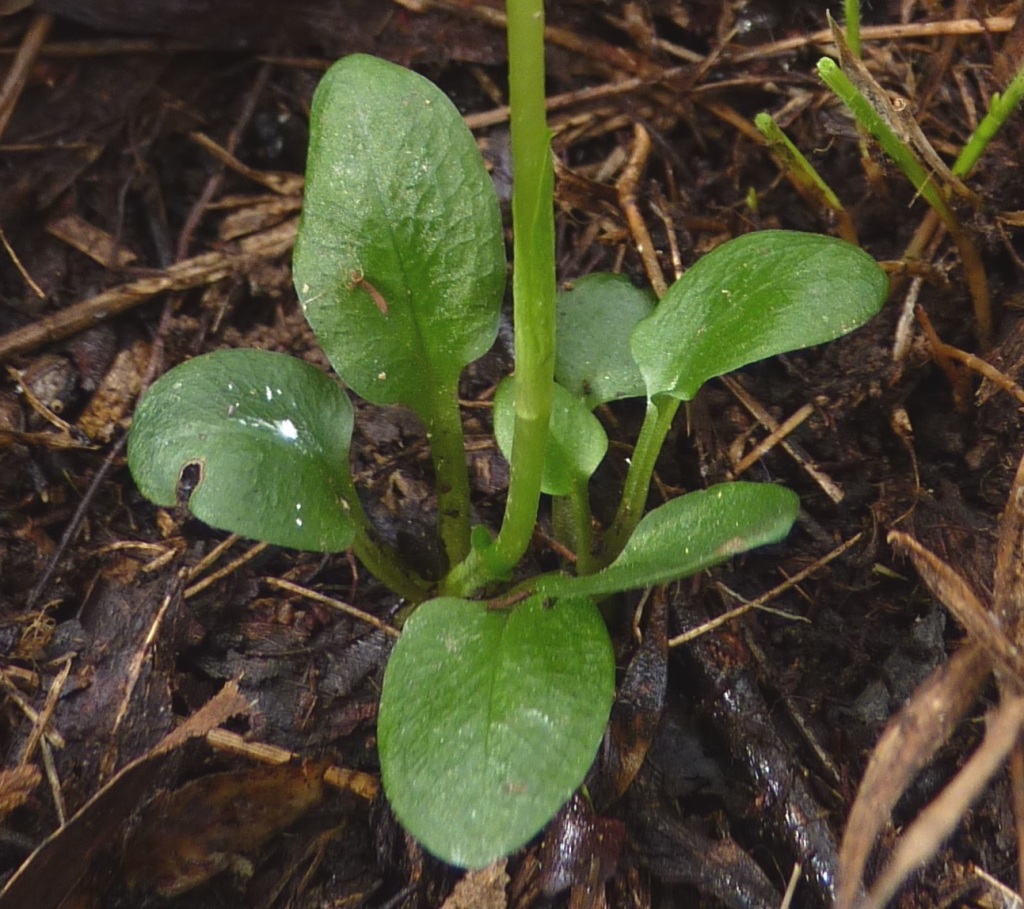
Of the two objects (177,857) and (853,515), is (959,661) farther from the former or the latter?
(177,857)

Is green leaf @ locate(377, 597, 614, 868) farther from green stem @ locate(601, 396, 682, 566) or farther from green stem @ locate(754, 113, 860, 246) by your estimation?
green stem @ locate(754, 113, 860, 246)

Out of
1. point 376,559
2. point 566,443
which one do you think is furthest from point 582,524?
point 376,559

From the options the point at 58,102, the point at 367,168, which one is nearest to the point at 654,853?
the point at 367,168

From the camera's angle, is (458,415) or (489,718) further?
(458,415)

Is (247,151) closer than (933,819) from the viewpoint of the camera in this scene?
No

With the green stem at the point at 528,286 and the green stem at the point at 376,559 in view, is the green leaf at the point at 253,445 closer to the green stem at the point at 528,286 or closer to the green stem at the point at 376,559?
the green stem at the point at 376,559

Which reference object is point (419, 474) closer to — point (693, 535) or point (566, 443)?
point (566, 443)

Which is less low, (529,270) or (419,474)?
(529,270)
